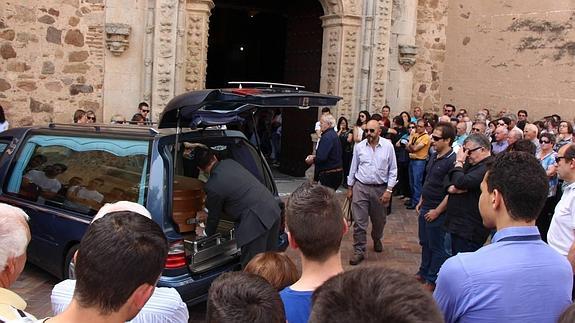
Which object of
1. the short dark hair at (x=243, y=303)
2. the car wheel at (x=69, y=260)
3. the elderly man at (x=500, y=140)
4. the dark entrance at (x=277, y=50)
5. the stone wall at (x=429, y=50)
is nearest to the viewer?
the short dark hair at (x=243, y=303)

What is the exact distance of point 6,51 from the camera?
31.0ft

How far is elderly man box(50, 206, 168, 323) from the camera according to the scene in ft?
5.96

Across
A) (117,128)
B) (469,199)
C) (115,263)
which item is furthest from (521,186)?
(117,128)

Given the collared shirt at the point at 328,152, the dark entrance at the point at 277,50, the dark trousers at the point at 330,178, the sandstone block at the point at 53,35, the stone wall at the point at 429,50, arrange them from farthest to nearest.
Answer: the stone wall at the point at 429,50, the dark entrance at the point at 277,50, the sandstone block at the point at 53,35, the dark trousers at the point at 330,178, the collared shirt at the point at 328,152

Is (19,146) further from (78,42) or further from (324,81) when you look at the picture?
(324,81)

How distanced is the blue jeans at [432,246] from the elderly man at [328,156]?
7.47ft

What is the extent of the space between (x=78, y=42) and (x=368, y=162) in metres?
5.70

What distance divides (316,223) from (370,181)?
4.70 m

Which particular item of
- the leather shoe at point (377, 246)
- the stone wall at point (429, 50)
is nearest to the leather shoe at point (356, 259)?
the leather shoe at point (377, 246)

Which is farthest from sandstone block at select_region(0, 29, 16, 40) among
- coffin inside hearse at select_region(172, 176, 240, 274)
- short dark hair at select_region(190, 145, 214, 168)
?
short dark hair at select_region(190, 145, 214, 168)

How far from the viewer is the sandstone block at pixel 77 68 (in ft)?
32.7

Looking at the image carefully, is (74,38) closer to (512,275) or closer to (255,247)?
(255,247)

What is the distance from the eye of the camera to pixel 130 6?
10094mm

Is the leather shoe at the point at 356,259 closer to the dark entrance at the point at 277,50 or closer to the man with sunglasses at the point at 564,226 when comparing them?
the man with sunglasses at the point at 564,226
